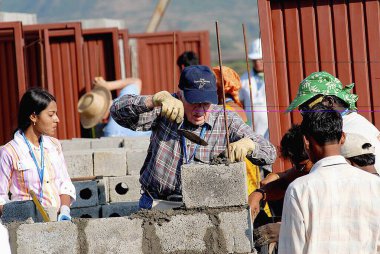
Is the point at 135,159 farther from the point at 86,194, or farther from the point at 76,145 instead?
the point at 76,145

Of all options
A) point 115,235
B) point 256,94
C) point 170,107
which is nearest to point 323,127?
point 170,107

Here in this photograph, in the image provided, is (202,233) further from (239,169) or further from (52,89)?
(52,89)

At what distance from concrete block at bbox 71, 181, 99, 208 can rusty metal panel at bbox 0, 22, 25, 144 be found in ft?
19.1

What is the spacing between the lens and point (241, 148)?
7113 mm

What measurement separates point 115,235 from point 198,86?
1.16m

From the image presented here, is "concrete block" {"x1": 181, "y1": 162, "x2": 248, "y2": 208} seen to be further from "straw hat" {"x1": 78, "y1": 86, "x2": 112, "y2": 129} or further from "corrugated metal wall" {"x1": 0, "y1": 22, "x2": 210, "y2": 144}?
"straw hat" {"x1": 78, "y1": 86, "x2": 112, "y2": 129}

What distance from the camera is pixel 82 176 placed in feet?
35.1

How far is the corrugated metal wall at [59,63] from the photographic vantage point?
15664 mm

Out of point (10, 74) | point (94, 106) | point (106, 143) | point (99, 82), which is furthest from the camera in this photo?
point (99, 82)

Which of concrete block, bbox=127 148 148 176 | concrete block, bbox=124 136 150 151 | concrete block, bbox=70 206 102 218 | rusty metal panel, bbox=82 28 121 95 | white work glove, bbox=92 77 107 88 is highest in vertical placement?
rusty metal panel, bbox=82 28 121 95

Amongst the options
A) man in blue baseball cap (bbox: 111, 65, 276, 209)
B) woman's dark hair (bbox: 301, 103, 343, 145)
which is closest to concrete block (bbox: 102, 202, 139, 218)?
man in blue baseball cap (bbox: 111, 65, 276, 209)

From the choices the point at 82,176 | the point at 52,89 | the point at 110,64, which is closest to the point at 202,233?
the point at 82,176

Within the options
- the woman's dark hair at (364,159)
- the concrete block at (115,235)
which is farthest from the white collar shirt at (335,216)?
the concrete block at (115,235)

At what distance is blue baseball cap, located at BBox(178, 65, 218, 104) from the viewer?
24.2 ft
